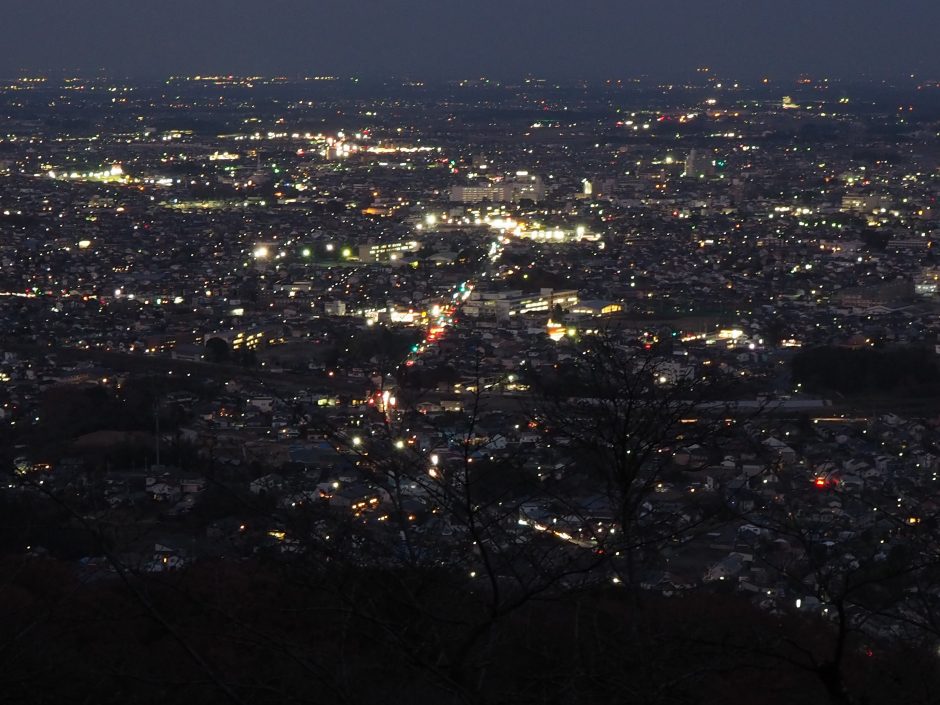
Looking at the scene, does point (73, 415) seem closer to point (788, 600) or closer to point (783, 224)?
point (788, 600)

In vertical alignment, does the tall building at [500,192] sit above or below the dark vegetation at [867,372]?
below

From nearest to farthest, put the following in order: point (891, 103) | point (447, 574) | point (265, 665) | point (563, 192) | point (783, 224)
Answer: point (447, 574) < point (265, 665) < point (783, 224) < point (563, 192) < point (891, 103)

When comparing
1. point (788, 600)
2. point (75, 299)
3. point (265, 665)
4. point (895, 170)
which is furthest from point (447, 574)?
point (895, 170)

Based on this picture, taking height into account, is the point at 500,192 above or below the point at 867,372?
below

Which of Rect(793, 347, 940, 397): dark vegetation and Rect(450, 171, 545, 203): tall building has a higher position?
Rect(793, 347, 940, 397): dark vegetation

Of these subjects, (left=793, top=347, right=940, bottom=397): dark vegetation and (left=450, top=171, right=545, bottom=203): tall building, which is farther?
(left=450, top=171, right=545, bottom=203): tall building

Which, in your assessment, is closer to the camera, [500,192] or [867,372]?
[867,372]

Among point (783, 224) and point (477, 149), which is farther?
point (477, 149)

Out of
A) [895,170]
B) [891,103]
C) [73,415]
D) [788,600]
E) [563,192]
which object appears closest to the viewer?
[788,600]

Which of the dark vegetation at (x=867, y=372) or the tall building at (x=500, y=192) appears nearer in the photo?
the dark vegetation at (x=867, y=372)

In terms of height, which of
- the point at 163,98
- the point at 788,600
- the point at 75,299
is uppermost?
the point at 788,600

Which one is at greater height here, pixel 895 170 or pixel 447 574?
pixel 447 574
